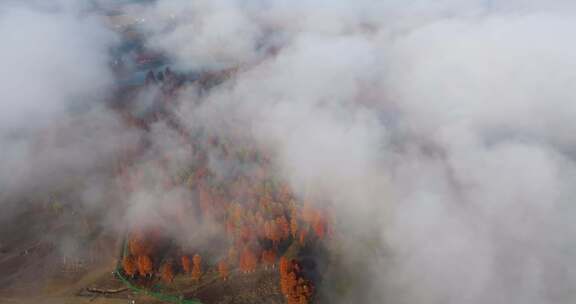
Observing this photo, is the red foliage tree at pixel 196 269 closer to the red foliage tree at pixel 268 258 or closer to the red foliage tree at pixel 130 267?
the red foliage tree at pixel 130 267

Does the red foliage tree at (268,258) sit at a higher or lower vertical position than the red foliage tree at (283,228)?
lower

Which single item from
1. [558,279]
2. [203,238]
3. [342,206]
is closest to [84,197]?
[203,238]

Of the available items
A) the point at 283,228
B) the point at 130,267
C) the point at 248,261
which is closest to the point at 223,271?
the point at 248,261

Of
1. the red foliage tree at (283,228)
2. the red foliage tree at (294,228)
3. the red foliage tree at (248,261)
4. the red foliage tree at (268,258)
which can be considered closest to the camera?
the red foliage tree at (248,261)

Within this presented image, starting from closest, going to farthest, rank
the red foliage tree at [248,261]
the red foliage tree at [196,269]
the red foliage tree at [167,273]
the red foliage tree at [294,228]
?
the red foliage tree at [167,273]
the red foliage tree at [196,269]
the red foliage tree at [248,261]
the red foliage tree at [294,228]

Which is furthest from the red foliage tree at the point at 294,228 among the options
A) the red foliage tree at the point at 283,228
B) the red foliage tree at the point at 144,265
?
the red foliage tree at the point at 144,265

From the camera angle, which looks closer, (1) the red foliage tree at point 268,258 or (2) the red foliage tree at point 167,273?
(2) the red foliage tree at point 167,273

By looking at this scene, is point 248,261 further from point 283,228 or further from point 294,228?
point 294,228

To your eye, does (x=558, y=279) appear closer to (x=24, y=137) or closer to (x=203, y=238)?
(x=203, y=238)

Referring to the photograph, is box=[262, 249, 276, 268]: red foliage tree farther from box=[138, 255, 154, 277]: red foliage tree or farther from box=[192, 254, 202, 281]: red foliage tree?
box=[138, 255, 154, 277]: red foliage tree

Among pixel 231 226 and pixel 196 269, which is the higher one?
pixel 231 226

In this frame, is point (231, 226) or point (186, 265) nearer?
point (186, 265)
